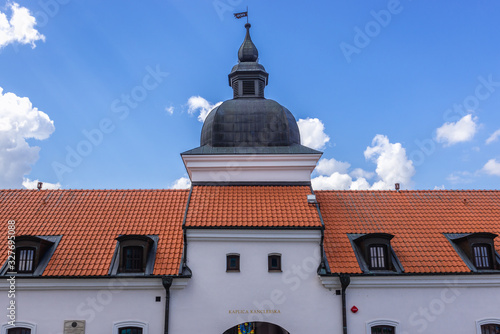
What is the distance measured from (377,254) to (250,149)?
822 centimetres

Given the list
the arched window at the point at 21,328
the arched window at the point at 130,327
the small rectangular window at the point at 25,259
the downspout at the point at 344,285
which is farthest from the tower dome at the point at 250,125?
the arched window at the point at 21,328

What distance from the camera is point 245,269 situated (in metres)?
18.5

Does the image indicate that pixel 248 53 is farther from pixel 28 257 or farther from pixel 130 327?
pixel 130 327

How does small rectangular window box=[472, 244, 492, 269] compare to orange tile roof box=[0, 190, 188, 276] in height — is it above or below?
below

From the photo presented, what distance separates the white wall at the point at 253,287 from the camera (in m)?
17.9

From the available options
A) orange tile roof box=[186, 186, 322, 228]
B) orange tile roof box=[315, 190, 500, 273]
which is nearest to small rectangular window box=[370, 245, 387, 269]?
orange tile roof box=[315, 190, 500, 273]

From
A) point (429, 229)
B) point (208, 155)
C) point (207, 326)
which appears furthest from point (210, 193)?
point (429, 229)

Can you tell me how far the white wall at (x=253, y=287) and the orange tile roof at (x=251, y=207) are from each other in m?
0.44

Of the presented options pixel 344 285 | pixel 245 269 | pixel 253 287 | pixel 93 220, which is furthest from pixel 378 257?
pixel 93 220

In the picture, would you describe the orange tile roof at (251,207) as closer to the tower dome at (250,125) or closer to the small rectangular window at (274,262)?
the small rectangular window at (274,262)

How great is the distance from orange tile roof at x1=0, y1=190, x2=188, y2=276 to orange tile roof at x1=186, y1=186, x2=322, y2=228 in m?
1.60

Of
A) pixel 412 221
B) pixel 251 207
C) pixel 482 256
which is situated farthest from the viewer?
pixel 412 221

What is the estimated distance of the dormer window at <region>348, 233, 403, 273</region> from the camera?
18.7m

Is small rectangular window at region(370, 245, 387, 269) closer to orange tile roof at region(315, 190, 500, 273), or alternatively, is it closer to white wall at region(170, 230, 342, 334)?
orange tile roof at region(315, 190, 500, 273)
